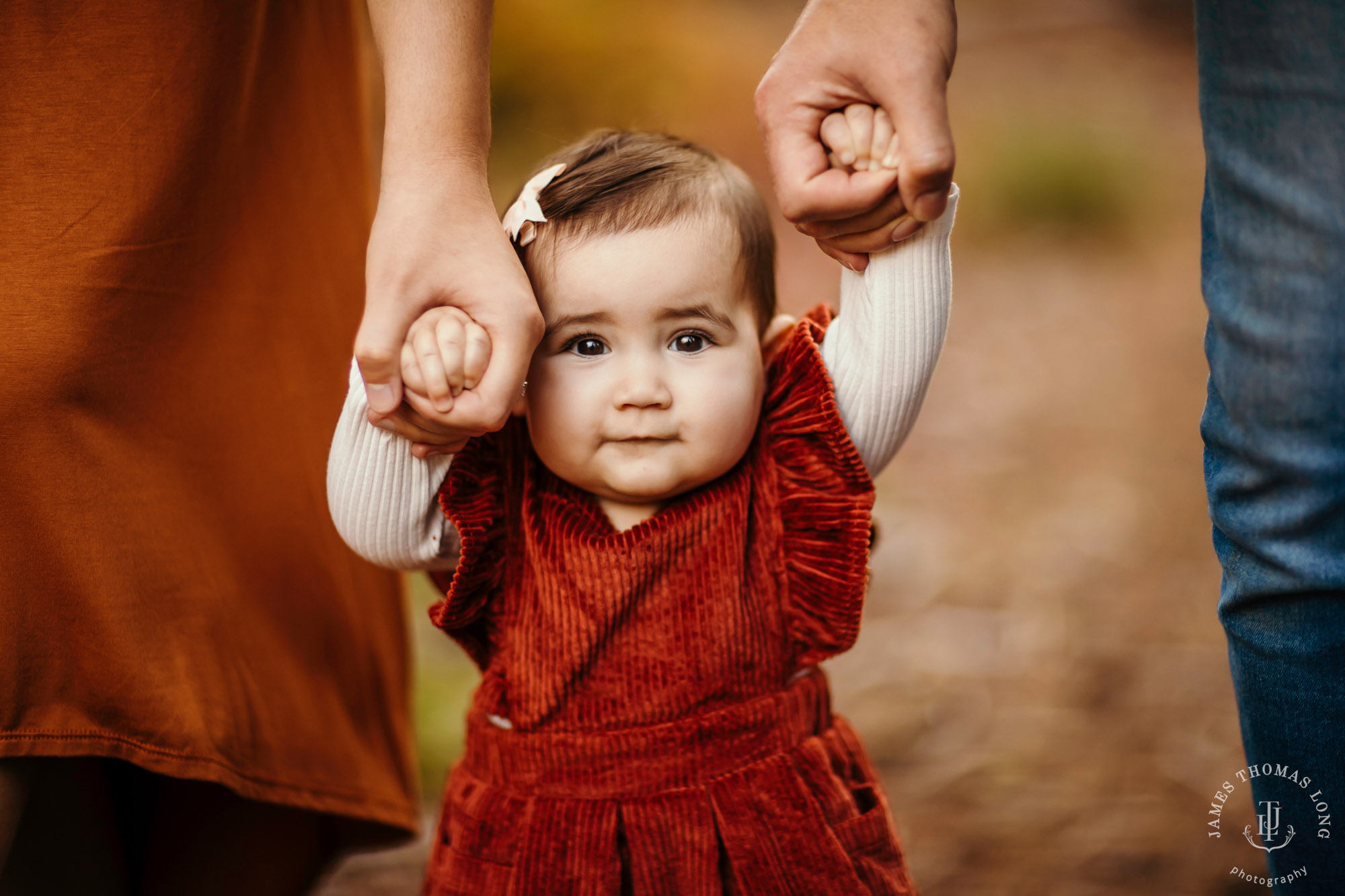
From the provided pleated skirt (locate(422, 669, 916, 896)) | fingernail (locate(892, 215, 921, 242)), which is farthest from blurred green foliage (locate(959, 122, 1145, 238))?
pleated skirt (locate(422, 669, 916, 896))

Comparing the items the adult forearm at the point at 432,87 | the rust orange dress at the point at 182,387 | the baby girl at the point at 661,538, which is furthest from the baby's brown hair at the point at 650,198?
the rust orange dress at the point at 182,387

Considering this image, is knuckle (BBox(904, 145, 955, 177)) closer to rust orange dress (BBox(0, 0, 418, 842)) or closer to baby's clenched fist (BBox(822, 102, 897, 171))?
baby's clenched fist (BBox(822, 102, 897, 171))

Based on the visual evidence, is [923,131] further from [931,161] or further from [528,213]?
[528,213]

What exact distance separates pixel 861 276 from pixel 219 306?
688mm

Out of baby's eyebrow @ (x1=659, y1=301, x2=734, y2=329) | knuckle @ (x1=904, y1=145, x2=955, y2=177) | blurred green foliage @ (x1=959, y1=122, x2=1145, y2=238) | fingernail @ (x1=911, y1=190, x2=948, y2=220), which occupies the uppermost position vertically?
blurred green foliage @ (x1=959, y1=122, x2=1145, y2=238)

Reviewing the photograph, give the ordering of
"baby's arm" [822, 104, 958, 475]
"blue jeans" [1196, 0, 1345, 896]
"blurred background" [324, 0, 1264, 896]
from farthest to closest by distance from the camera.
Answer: "blurred background" [324, 0, 1264, 896] < "baby's arm" [822, 104, 958, 475] < "blue jeans" [1196, 0, 1345, 896]

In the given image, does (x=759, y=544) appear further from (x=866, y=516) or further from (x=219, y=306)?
(x=219, y=306)

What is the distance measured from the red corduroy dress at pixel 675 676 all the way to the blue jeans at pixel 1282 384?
336 mm

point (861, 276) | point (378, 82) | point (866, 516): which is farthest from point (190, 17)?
point (378, 82)

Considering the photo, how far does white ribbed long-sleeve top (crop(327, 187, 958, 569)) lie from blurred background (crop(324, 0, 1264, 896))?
1.54 ft

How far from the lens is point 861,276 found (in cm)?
110

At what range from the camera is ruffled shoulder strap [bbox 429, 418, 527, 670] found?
1.09 m

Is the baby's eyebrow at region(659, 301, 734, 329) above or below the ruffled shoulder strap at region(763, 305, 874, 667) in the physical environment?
above

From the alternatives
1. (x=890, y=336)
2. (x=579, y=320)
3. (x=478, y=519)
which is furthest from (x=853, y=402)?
(x=478, y=519)
